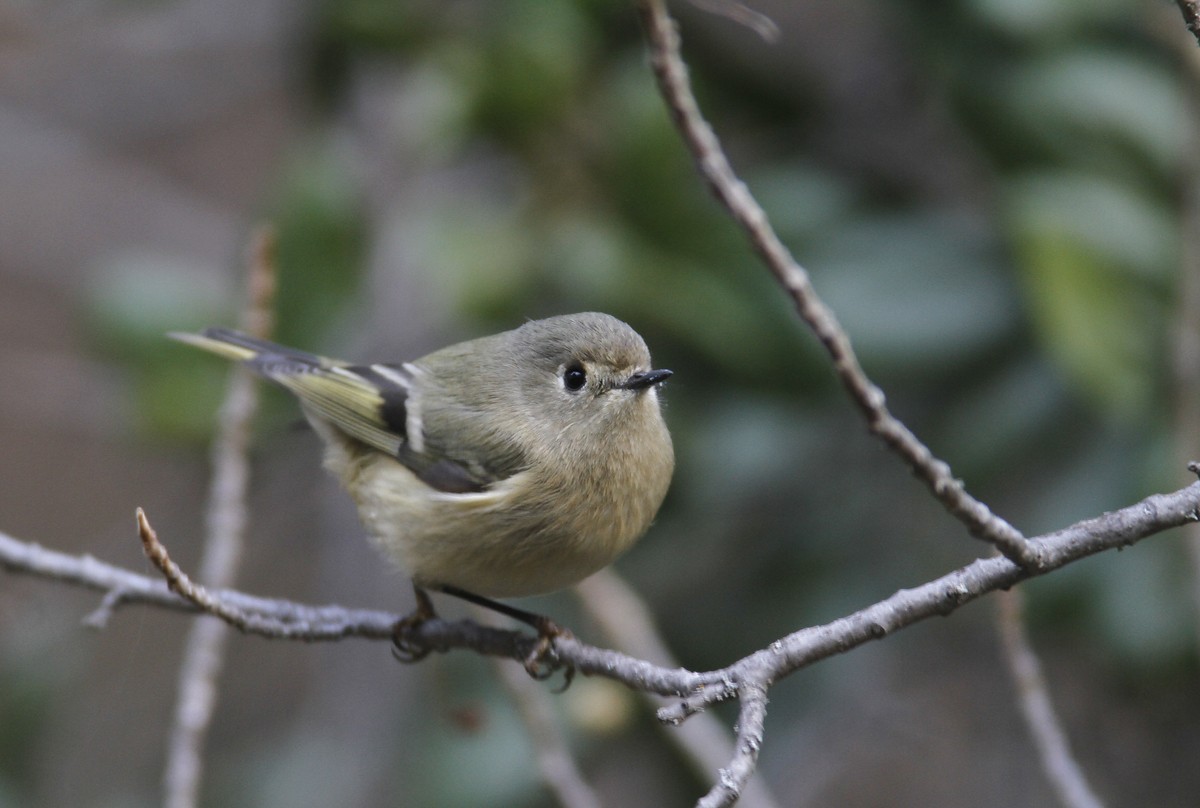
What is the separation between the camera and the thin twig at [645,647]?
230 centimetres

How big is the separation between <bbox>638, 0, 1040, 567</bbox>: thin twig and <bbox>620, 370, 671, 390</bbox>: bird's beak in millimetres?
788

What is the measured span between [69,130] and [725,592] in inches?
129

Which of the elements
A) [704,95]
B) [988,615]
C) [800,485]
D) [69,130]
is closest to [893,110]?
[704,95]

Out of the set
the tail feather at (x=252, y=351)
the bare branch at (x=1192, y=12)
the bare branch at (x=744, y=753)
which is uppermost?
the tail feather at (x=252, y=351)

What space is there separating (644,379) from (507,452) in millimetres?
295

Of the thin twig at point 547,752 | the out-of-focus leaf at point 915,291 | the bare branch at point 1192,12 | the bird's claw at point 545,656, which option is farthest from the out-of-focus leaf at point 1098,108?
the thin twig at point 547,752

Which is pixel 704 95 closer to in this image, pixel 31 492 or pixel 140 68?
pixel 140 68

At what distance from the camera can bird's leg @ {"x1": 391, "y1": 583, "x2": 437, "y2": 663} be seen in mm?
2064

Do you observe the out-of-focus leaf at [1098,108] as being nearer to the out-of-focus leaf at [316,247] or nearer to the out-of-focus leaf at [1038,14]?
the out-of-focus leaf at [1038,14]

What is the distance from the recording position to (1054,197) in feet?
7.97

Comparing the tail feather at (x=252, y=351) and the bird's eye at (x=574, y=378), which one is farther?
the tail feather at (x=252, y=351)

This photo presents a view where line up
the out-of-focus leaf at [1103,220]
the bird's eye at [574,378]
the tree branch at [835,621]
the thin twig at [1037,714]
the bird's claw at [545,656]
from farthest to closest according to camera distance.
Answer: the out-of-focus leaf at [1103,220] → the bird's eye at [574,378] → the bird's claw at [545,656] → the thin twig at [1037,714] → the tree branch at [835,621]

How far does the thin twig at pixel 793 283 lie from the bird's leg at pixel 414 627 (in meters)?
1.03

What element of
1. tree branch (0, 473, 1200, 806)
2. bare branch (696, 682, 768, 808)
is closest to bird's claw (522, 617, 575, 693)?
tree branch (0, 473, 1200, 806)
